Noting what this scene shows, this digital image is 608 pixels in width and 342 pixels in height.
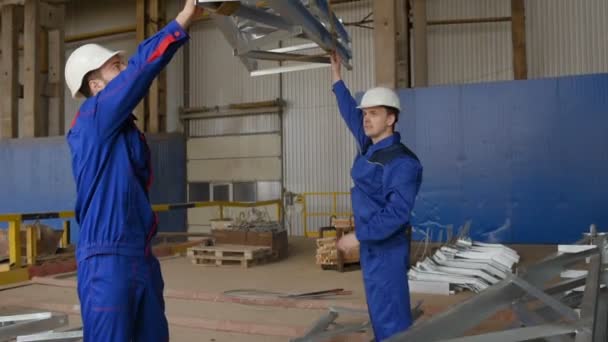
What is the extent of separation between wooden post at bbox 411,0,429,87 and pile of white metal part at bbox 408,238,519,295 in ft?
17.4

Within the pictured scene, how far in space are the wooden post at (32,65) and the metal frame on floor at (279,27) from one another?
9747 millimetres

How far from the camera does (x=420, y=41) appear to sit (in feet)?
40.5

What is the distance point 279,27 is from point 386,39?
526 cm

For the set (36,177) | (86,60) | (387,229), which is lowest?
(387,229)

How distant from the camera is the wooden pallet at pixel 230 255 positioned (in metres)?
8.72

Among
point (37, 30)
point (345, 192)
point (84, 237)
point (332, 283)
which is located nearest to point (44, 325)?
point (84, 237)

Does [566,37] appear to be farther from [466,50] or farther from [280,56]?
[280,56]

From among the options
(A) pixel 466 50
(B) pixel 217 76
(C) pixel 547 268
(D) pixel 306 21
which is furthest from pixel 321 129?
(C) pixel 547 268

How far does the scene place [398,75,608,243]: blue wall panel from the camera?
8.93m

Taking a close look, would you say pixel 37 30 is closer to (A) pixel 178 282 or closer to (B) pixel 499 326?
(A) pixel 178 282

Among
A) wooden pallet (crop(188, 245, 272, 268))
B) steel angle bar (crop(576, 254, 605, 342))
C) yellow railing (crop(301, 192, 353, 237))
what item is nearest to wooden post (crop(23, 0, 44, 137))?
wooden pallet (crop(188, 245, 272, 268))

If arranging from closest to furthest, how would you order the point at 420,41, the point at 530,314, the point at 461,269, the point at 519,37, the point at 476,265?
the point at 530,314 → the point at 461,269 → the point at 476,265 → the point at 420,41 → the point at 519,37

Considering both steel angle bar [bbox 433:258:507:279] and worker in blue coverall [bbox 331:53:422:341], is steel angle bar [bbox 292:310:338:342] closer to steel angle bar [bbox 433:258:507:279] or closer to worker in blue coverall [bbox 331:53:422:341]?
worker in blue coverall [bbox 331:53:422:341]

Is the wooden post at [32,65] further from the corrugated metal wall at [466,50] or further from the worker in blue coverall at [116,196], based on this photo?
the worker in blue coverall at [116,196]
